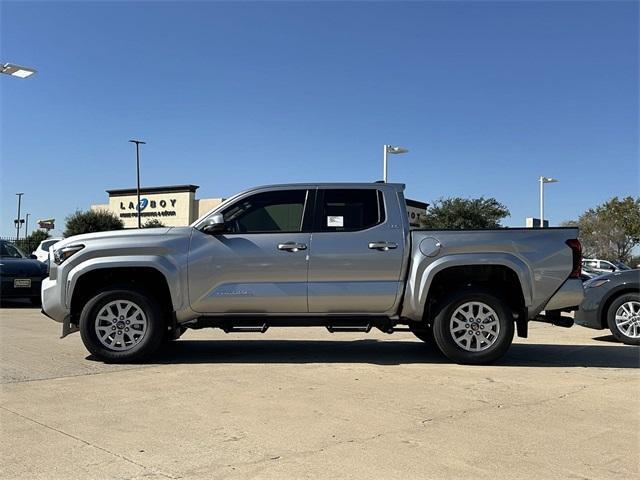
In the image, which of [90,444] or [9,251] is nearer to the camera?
[90,444]

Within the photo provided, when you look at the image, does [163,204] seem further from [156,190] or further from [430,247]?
[430,247]

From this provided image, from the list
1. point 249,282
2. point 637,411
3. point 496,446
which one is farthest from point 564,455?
point 249,282

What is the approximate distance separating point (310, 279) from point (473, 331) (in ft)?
6.47

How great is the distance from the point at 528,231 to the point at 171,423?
4.46 m

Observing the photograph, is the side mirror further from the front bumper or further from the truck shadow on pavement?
the front bumper

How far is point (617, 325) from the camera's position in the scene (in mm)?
9281

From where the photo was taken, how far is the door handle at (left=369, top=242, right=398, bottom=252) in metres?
6.78

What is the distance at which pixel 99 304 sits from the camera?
6773 millimetres

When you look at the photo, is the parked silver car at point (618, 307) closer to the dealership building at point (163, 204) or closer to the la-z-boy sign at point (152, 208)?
the dealership building at point (163, 204)

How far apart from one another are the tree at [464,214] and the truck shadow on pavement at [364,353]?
87.4 feet

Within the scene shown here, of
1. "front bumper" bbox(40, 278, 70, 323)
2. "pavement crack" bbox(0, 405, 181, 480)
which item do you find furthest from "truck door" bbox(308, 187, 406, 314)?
"pavement crack" bbox(0, 405, 181, 480)

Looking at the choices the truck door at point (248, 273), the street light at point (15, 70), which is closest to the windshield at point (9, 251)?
the street light at point (15, 70)

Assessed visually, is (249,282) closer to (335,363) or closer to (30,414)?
(335,363)

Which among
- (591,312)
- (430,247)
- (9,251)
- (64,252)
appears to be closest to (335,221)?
(430,247)
